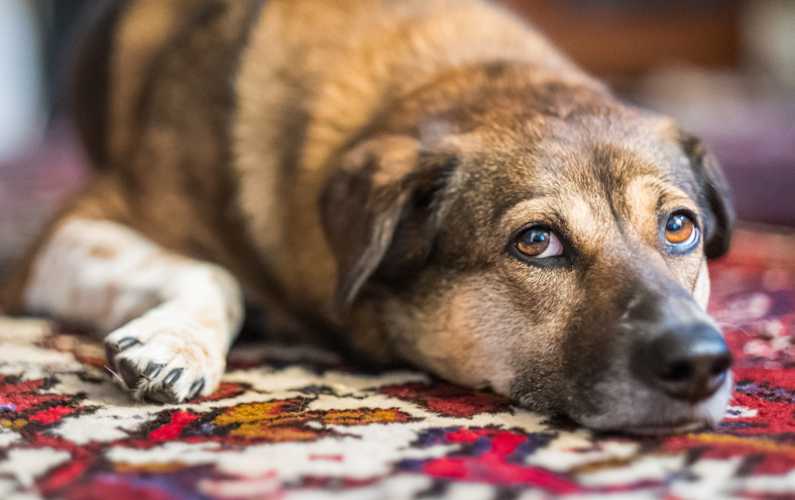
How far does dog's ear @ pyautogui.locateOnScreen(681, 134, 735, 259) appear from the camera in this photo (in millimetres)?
2355

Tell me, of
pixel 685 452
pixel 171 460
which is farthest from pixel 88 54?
pixel 685 452

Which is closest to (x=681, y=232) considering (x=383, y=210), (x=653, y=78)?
(x=383, y=210)

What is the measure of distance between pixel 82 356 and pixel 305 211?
2.14 ft

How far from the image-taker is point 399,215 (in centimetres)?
217

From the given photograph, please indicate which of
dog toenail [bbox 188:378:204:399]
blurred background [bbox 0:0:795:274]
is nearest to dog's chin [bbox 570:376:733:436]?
dog toenail [bbox 188:378:204:399]

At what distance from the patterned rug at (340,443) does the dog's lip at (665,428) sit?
0.02m

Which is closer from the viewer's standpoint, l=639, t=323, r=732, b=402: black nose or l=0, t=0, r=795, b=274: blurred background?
l=639, t=323, r=732, b=402: black nose

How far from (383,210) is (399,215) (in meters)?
0.04

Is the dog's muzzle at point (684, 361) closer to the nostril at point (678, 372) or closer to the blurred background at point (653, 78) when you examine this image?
the nostril at point (678, 372)

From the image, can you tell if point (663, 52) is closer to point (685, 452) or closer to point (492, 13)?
point (492, 13)

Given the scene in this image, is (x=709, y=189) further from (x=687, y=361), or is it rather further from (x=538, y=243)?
(x=687, y=361)

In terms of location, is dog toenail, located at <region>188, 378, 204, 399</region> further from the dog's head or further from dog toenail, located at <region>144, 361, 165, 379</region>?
the dog's head

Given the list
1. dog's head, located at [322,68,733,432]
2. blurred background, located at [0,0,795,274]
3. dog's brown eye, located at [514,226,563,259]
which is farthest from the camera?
blurred background, located at [0,0,795,274]

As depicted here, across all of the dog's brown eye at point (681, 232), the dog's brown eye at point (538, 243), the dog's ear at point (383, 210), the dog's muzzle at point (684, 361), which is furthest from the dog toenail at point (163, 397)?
the dog's brown eye at point (681, 232)
